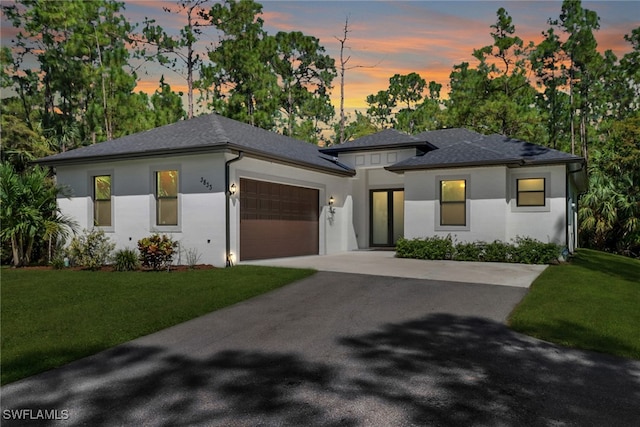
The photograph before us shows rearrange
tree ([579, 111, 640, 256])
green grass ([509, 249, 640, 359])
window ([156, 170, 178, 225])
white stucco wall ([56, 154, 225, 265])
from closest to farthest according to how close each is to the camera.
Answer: green grass ([509, 249, 640, 359])
white stucco wall ([56, 154, 225, 265])
window ([156, 170, 178, 225])
tree ([579, 111, 640, 256])

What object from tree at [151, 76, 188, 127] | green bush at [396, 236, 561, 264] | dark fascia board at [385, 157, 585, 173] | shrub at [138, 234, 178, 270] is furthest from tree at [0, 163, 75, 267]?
tree at [151, 76, 188, 127]

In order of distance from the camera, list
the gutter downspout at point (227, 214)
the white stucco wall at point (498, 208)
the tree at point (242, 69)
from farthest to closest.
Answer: the tree at point (242, 69), the white stucco wall at point (498, 208), the gutter downspout at point (227, 214)

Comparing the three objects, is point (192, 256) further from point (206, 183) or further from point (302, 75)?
point (302, 75)

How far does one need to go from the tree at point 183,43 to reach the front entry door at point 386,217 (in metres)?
17.1

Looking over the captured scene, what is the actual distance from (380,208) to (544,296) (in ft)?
38.0

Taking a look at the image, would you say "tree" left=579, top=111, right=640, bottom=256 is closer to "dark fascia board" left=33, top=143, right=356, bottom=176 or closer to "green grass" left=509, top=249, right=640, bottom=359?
"green grass" left=509, top=249, right=640, bottom=359

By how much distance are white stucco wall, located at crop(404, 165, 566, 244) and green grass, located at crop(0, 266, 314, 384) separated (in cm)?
672

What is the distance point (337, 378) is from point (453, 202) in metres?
12.4

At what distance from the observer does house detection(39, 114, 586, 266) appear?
12.9 m

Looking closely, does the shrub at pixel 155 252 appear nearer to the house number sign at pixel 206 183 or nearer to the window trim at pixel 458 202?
the house number sign at pixel 206 183

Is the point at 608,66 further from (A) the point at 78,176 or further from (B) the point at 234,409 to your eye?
(B) the point at 234,409

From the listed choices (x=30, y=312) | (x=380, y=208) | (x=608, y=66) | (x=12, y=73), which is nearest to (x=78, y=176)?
(x=30, y=312)

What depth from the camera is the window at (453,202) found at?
15.7 meters

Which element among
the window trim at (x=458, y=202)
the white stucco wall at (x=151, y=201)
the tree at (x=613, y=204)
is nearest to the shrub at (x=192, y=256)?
the white stucco wall at (x=151, y=201)
